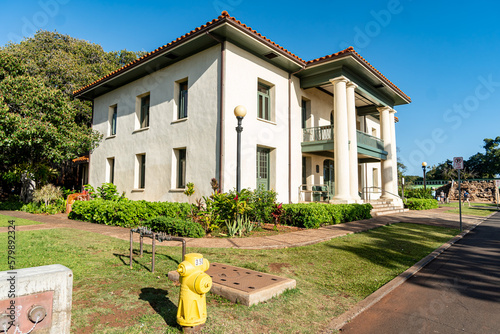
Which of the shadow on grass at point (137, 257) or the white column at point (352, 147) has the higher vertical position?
the white column at point (352, 147)

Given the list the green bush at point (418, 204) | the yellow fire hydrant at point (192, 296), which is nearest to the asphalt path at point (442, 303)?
the yellow fire hydrant at point (192, 296)

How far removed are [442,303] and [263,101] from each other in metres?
11.0

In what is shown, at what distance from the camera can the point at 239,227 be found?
8.95m

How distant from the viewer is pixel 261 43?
473 inches

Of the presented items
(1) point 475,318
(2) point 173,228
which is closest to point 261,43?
(2) point 173,228

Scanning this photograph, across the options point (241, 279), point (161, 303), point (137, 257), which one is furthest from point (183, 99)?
point (161, 303)

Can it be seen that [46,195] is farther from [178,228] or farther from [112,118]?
[178,228]

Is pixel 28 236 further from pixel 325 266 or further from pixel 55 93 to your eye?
pixel 55 93

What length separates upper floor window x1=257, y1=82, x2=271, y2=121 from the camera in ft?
44.5

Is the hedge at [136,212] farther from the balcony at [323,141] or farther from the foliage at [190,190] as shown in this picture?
the balcony at [323,141]

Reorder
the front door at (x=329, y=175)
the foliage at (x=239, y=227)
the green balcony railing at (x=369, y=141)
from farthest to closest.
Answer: the front door at (x=329, y=175), the green balcony railing at (x=369, y=141), the foliage at (x=239, y=227)

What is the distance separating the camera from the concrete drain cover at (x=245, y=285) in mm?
3605

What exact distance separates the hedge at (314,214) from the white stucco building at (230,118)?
1.46 m

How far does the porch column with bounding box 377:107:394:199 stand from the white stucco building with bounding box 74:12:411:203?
2.80 ft
